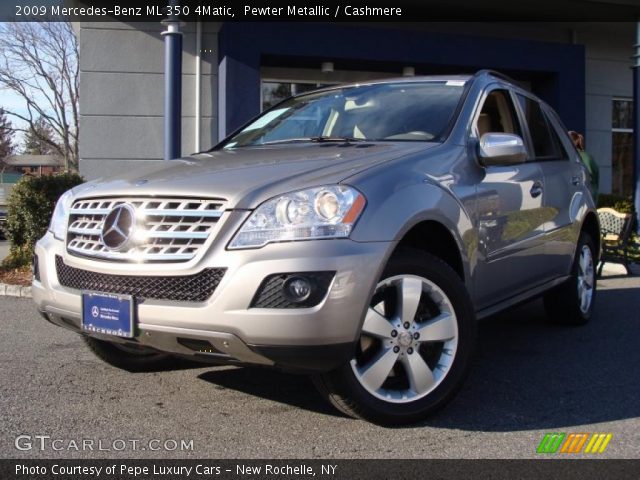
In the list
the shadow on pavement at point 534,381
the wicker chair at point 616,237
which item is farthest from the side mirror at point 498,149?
the wicker chair at point 616,237

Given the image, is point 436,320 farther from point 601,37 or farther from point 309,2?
point 601,37

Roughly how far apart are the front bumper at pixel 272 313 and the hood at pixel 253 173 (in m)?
0.29

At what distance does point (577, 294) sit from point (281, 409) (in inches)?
118

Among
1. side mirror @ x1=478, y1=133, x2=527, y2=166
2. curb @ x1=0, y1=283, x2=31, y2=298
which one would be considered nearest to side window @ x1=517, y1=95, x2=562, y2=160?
side mirror @ x1=478, y1=133, x2=527, y2=166

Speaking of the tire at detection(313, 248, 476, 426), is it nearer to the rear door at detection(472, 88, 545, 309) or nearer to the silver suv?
the silver suv

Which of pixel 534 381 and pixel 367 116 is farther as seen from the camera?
pixel 367 116

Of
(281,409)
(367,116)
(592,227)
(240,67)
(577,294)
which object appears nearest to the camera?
(281,409)

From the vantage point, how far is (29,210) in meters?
8.00

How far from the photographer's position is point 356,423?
3.18m

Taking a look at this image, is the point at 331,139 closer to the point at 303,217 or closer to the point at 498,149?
the point at 498,149

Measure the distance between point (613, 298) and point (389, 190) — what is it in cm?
482

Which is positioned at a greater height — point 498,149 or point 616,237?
point 498,149

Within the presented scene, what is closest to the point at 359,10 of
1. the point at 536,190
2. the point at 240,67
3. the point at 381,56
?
the point at 381,56

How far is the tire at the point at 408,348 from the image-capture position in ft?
9.71
